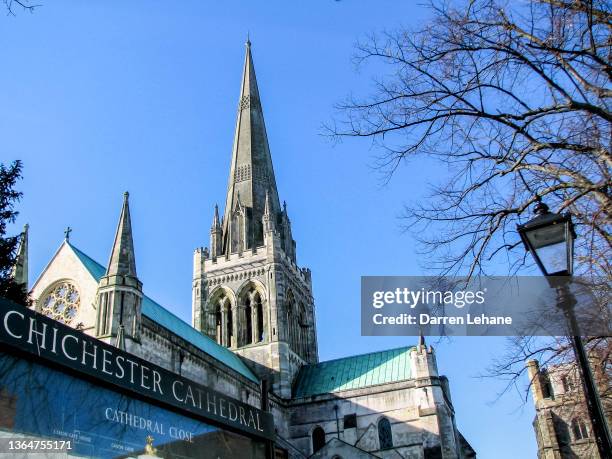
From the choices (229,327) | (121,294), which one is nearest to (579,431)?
(229,327)

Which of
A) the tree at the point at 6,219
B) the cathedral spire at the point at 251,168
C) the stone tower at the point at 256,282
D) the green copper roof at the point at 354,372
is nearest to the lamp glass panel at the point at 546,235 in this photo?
the tree at the point at 6,219

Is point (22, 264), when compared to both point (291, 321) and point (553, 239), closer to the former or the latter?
point (291, 321)

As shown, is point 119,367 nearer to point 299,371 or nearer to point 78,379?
point 78,379

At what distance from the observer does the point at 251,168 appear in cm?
4591

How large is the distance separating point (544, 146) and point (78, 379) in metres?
6.14

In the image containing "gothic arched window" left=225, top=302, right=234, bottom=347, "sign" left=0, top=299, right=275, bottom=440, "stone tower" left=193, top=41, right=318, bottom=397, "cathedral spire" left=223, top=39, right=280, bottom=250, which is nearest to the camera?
"sign" left=0, top=299, right=275, bottom=440

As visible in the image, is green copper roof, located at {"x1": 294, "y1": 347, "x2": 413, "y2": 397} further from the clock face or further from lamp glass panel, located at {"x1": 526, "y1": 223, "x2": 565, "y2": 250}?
lamp glass panel, located at {"x1": 526, "y1": 223, "x2": 565, "y2": 250}

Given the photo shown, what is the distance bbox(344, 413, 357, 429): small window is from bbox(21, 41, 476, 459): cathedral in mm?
56

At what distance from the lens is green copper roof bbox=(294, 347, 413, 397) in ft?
123

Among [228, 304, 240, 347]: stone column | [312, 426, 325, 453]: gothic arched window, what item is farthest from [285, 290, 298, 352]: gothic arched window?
[312, 426, 325, 453]: gothic arched window

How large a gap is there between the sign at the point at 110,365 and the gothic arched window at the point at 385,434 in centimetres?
2745

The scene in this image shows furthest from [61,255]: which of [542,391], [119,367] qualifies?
[542,391]

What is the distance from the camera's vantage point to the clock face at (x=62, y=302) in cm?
2530

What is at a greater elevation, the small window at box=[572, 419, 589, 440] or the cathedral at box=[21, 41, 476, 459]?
the cathedral at box=[21, 41, 476, 459]
